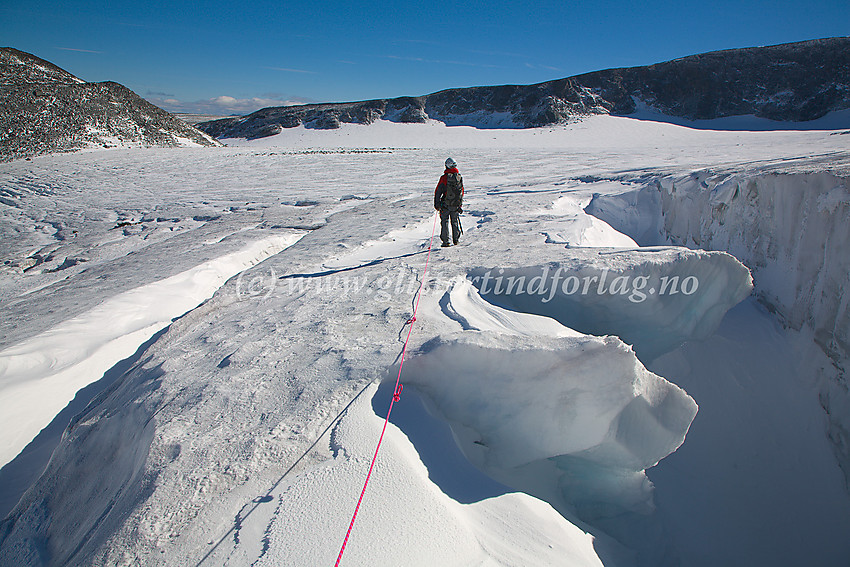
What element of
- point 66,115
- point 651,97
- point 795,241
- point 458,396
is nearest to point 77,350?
point 458,396

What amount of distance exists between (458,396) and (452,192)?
3271mm

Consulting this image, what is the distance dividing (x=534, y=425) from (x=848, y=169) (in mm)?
3635

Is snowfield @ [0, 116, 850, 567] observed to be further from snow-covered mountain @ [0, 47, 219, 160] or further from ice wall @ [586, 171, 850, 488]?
snow-covered mountain @ [0, 47, 219, 160]

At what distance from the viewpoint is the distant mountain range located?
33469 mm

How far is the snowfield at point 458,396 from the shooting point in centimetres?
188

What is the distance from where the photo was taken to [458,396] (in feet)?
8.57

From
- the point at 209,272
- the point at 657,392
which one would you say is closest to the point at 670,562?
the point at 657,392

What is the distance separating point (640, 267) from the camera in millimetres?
3832

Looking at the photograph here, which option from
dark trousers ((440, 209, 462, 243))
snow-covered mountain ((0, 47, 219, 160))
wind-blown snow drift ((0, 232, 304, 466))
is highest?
snow-covered mountain ((0, 47, 219, 160))

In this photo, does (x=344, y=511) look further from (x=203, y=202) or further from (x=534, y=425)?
(x=203, y=202)

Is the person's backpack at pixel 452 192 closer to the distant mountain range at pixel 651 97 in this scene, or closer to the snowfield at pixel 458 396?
the snowfield at pixel 458 396

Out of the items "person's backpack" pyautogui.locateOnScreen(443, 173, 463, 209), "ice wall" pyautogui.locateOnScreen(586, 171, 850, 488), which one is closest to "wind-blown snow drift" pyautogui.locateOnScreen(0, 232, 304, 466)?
"person's backpack" pyautogui.locateOnScreen(443, 173, 463, 209)

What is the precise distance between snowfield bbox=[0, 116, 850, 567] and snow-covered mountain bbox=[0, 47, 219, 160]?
76.4ft

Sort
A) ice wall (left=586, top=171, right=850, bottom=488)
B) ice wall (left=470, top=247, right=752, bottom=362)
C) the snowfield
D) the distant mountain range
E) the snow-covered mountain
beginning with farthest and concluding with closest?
1. the distant mountain range
2. the snow-covered mountain
3. ice wall (left=470, top=247, right=752, bottom=362)
4. ice wall (left=586, top=171, right=850, bottom=488)
5. the snowfield
